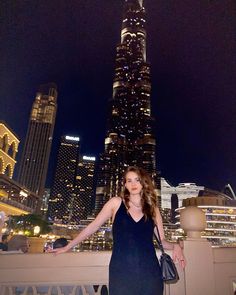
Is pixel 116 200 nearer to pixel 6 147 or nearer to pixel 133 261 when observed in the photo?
pixel 133 261

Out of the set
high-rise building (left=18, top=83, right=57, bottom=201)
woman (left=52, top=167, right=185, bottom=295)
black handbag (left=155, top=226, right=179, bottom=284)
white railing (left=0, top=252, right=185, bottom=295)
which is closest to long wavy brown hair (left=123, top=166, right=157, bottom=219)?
woman (left=52, top=167, right=185, bottom=295)

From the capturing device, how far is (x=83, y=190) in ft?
592

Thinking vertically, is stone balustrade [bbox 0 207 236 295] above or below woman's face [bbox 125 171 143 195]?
below

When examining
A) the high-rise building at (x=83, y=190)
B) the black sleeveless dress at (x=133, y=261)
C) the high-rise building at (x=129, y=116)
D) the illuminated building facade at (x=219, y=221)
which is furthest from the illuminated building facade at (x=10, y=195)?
the high-rise building at (x=83, y=190)

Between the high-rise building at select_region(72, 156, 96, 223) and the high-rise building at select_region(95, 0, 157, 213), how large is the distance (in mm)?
63902

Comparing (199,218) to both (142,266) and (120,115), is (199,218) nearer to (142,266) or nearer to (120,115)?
(142,266)

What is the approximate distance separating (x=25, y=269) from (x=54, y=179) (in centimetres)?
18154

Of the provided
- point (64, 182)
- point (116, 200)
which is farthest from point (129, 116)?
point (116, 200)

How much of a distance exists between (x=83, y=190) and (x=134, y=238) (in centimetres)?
18205

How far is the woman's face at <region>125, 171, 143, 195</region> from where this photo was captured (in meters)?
2.90

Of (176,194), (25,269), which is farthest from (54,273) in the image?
(176,194)

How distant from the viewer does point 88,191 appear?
595 feet

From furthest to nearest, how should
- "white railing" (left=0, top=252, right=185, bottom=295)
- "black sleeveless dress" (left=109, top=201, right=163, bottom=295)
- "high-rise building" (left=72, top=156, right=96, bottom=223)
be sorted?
"high-rise building" (left=72, top=156, right=96, bottom=223)
"white railing" (left=0, top=252, right=185, bottom=295)
"black sleeveless dress" (left=109, top=201, right=163, bottom=295)

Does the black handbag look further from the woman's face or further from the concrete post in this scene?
the concrete post
